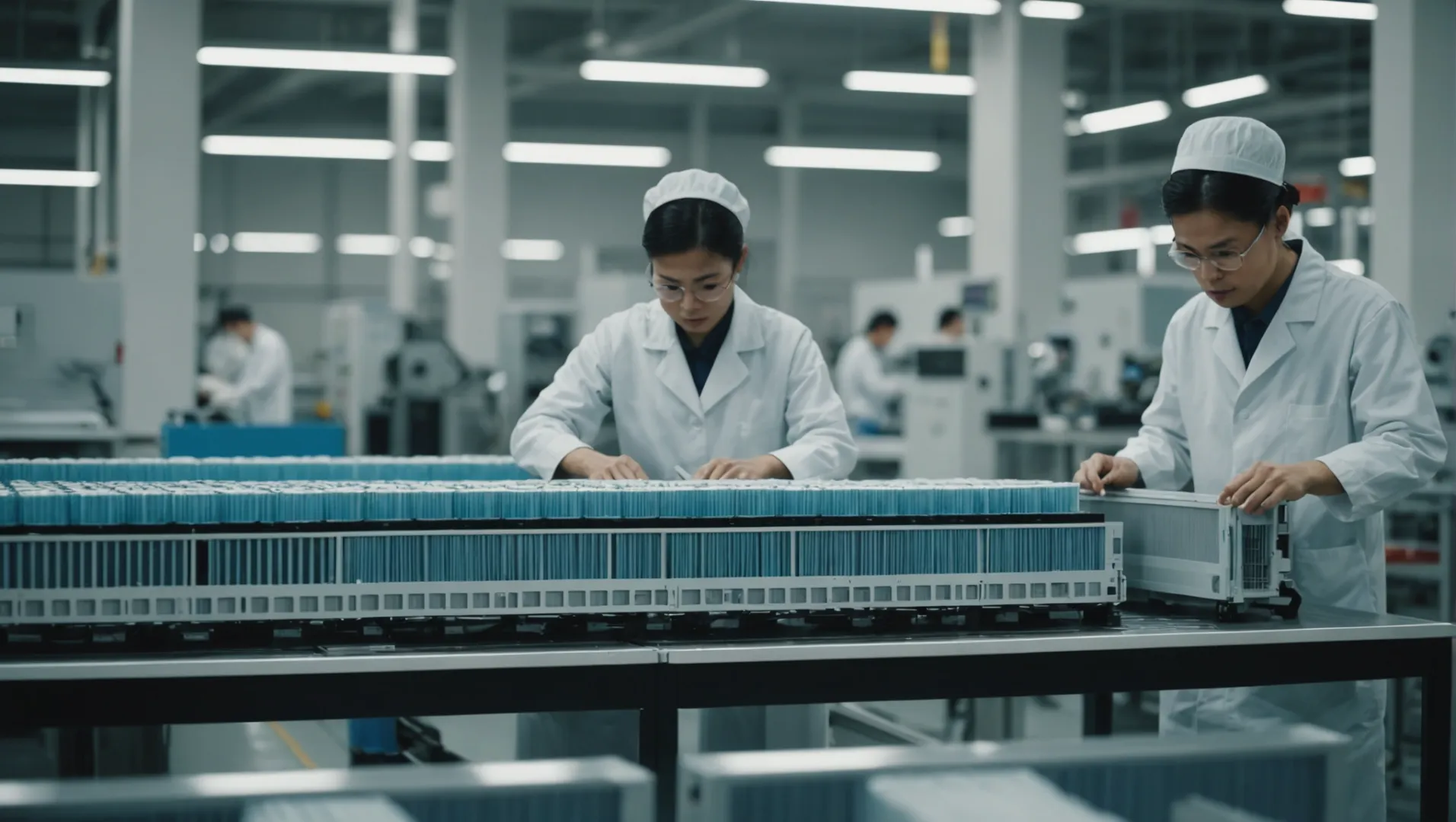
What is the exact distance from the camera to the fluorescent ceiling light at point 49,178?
10547mm

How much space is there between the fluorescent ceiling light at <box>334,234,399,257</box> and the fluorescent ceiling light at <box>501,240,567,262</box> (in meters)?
1.47

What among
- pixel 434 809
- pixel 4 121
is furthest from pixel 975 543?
pixel 4 121

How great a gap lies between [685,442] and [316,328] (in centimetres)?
1487

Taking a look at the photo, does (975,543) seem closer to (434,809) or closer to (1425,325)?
(434,809)

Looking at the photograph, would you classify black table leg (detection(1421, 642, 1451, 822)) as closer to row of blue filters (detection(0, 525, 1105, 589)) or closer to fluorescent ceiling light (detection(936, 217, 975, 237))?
row of blue filters (detection(0, 525, 1105, 589))

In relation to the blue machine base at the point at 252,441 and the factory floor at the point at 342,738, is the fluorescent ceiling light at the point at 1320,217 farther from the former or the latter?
the blue machine base at the point at 252,441

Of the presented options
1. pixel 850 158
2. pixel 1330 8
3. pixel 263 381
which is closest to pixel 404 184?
pixel 263 381

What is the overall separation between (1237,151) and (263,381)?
301 inches

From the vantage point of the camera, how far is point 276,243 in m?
16.4

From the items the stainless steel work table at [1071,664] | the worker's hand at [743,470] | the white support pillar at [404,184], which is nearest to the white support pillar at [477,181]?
the white support pillar at [404,184]

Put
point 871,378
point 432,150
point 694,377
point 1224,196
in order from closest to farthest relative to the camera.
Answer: point 1224,196
point 694,377
point 871,378
point 432,150

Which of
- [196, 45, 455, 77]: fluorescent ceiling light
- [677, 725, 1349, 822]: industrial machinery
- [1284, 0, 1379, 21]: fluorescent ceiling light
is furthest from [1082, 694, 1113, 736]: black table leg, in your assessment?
[196, 45, 455, 77]: fluorescent ceiling light

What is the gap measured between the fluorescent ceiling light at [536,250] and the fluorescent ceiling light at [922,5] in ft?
33.8

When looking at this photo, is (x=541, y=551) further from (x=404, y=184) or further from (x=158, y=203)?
(x=404, y=184)
